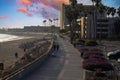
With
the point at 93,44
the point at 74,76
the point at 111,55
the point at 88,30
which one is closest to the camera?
the point at 74,76

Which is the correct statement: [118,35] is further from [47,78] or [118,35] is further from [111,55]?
[47,78]

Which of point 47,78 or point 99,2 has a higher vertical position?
point 99,2

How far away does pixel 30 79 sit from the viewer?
2009 centimetres

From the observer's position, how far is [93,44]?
7062 cm

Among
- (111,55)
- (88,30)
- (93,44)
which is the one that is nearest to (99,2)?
(93,44)

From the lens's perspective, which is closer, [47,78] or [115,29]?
[47,78]

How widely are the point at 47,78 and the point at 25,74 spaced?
190 centimetres

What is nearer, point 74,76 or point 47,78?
point 47,78

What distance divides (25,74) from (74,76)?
11.8 feet

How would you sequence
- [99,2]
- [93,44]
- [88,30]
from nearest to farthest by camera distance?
[93,44]
[99,2]
[88,30]

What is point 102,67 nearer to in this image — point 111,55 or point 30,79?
point 30,79

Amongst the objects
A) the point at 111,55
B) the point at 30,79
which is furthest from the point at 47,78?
the point at 111,55

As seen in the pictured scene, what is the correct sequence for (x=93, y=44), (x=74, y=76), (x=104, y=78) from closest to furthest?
(x=104, y=78), (x=74, y=76), (x=93, y=44)

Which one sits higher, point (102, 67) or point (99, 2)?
point (99, 2)
